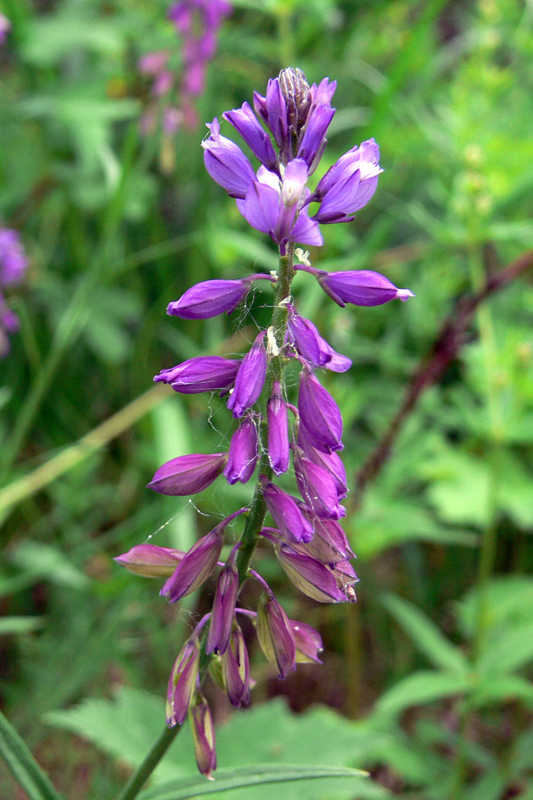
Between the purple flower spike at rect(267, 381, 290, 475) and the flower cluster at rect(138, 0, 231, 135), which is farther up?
the flower cluster at rect(138, 0, 231, 135)

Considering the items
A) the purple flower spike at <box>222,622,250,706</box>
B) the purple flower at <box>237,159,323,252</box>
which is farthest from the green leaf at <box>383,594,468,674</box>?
the purple flower at <box>237,159,323,252</box>

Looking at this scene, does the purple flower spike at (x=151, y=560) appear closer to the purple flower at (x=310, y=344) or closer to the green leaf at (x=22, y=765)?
the green leaf at (x=22, y=765)

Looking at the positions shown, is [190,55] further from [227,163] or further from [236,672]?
[236,672]

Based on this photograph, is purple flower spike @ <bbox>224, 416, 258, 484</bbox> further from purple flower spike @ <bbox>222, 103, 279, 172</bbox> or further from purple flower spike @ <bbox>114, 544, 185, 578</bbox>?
purple flower spike @ <bbox>222, 103, 279, 172</bbox>

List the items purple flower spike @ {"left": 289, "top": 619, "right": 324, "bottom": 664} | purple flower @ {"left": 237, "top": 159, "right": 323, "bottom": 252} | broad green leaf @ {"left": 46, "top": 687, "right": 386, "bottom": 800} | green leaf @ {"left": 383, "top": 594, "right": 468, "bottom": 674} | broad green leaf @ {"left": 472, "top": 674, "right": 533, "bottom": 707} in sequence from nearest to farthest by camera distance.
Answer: purple flower @ {"left": 237, "top": 159, "right": 323, "bottom": 252} → purple flower spike @ {"left": 289, "top": 619, "right": 324, "bottom": 664} → broad green leaf @ {"left": 46, "top": 687, "right": 386, "bottom": 800} → broad green leaf @ {"left": 472, "top": 674, "right": 533, "bottom": 707} → green leaf @ {"left": 383, "top": 594, "right": 468, "bottom": 674}

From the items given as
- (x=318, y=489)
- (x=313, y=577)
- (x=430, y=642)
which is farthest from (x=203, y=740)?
(x=430, y=642)

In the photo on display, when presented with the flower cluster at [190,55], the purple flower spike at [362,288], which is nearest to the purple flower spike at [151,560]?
the purple flower spike at [362,288]
